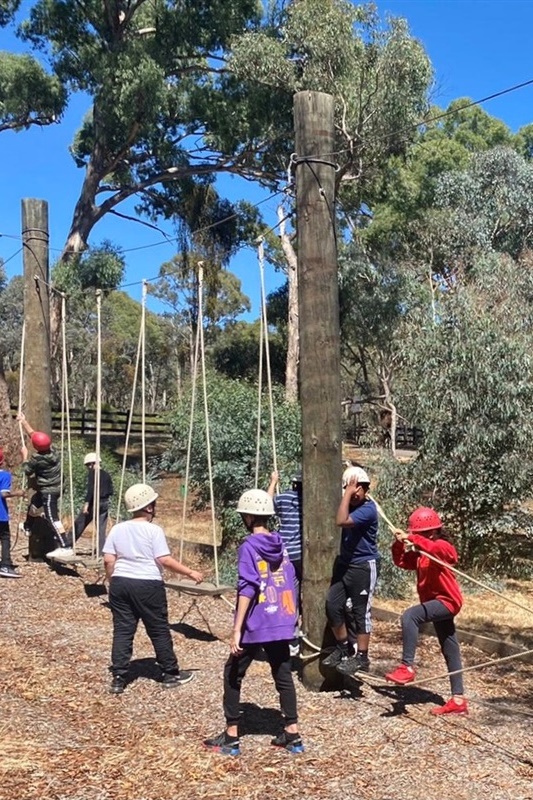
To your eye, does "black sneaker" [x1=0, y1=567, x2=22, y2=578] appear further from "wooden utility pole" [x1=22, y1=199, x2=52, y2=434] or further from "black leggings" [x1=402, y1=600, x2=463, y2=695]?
"black leggings" [x1=402, y1=600, x2=463, y2=695]

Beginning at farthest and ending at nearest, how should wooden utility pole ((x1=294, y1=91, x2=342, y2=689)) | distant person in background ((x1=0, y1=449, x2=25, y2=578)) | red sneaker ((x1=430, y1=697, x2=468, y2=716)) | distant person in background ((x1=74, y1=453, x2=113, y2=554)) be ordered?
distant person in background ((x1=74, y1=453, x2=113, y2=554)) → distant person in background ((x1=0, y1=449, x2=25, y2=578)) → wooden utility pole ((x1=294, y1=91, x2=342, y2=689)) → red sneaker ((x1=430, y1=697, x2=468, y2=716))

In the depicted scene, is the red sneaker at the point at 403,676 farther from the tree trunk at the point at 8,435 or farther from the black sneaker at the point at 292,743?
the tree trunk at the point at 8,435

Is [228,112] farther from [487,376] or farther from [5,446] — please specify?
[487,376]

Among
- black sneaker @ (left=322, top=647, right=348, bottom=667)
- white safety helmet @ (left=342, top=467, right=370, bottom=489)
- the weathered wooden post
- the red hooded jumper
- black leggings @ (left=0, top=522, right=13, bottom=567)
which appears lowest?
black sneaker @ (left=322, top=647, right=348, bottom=667)

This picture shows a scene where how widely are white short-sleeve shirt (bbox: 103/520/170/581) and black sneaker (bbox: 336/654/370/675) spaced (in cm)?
139

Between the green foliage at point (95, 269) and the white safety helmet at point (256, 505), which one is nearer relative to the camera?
the white safety helmet at point (256, 505)

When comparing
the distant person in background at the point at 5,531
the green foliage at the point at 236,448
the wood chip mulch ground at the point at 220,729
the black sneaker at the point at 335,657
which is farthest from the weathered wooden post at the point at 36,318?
the black sneaker at the point at 335,657

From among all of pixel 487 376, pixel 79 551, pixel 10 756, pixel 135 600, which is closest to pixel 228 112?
pixel 487 376

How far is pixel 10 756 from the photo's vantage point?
4.54 m

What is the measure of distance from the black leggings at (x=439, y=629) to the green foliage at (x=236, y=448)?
5762mm

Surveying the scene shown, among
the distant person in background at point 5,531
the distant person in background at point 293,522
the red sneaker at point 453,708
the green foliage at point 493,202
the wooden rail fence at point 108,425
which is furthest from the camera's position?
the wooden rail fence at point 108,425

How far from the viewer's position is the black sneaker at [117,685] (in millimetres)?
5840

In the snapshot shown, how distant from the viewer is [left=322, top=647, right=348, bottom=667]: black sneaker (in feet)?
18.8

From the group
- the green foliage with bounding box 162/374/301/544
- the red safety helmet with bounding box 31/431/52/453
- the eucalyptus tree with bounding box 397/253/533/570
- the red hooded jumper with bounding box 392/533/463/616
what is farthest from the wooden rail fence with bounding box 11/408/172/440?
the red hooded jumper with bounding box 392/533/463/616
